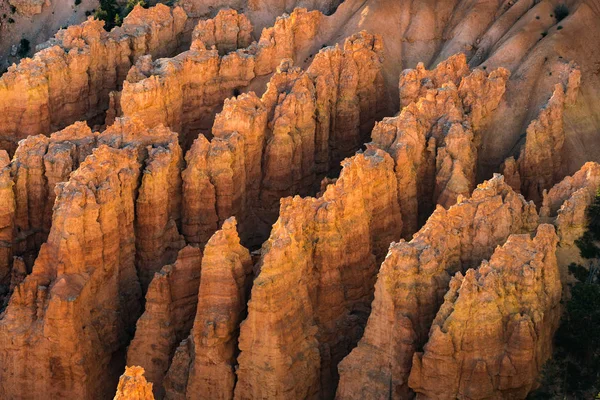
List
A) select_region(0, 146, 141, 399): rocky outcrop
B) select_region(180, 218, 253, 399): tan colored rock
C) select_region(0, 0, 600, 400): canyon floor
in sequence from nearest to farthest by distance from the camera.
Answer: select_region(0, 0, 600, 400): canyon floor
select_region(180, 218, 253, 399): tan colored rock
select_region(0, 146, 141, 399): rocky outcrop

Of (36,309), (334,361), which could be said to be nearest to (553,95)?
(334,361)

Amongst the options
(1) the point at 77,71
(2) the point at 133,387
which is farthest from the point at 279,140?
(2) the point at 133,387

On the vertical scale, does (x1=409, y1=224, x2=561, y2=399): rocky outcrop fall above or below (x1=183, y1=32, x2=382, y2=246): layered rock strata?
below

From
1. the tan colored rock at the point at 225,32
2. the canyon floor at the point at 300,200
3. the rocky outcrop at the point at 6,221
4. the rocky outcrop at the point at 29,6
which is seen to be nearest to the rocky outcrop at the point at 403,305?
the canyon floor at the point at 300,200

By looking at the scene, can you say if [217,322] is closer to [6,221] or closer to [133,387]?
[133,387]

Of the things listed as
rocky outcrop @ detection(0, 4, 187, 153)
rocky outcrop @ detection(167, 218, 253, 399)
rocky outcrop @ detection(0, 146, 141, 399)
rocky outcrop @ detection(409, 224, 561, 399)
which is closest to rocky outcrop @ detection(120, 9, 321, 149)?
rocky outcrop @ detection(0, 4, 187, 153)

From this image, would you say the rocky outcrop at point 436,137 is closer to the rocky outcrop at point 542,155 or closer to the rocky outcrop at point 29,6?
the rocky outcrop at point 542,155

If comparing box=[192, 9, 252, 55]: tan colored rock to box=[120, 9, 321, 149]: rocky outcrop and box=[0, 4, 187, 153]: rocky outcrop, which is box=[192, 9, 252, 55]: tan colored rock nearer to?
box=[120, 9, 321, 149]: rocky outcrop
